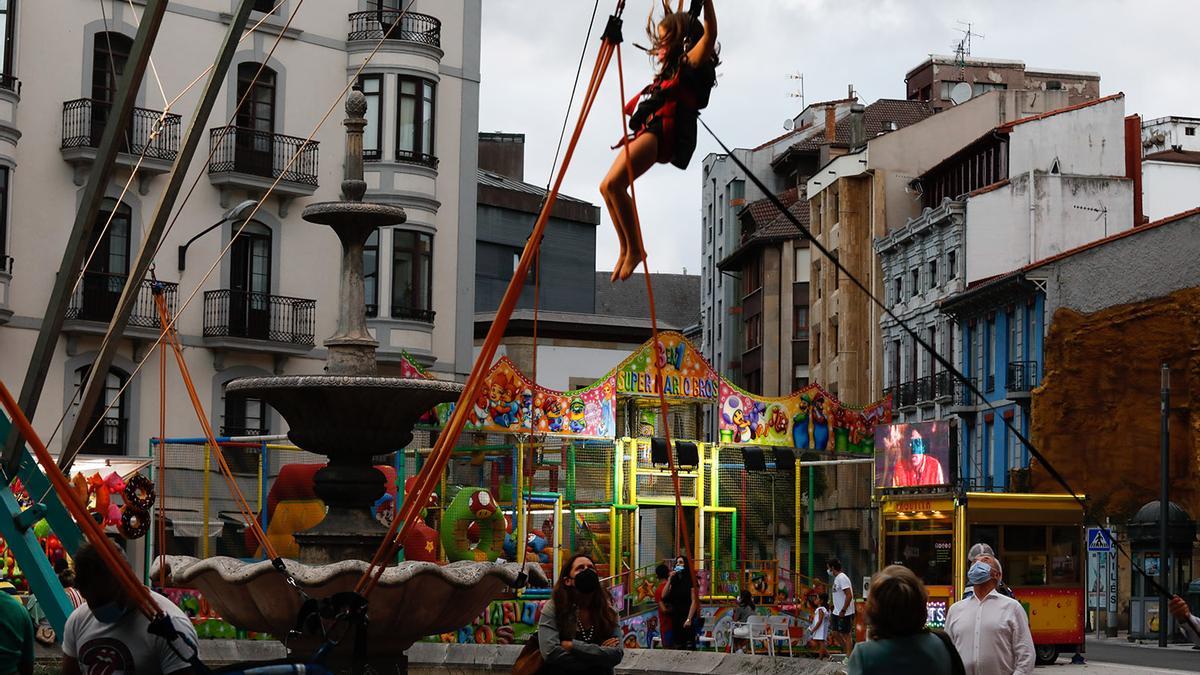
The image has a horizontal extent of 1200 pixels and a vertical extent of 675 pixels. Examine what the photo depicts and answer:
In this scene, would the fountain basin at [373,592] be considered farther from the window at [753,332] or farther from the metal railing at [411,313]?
Answer: the window at [753,332]

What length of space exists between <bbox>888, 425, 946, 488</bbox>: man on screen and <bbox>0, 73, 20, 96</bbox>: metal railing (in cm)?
1775

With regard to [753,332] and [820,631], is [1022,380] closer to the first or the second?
[753,332]

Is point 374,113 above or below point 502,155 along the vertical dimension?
below

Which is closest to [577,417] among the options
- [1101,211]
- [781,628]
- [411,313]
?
[781,628]

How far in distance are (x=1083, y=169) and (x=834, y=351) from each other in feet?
54.2

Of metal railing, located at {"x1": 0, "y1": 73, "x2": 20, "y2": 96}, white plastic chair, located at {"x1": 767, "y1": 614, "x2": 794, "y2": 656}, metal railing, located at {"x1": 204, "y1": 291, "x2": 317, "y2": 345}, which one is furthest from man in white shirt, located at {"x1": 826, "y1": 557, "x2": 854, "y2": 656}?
metal railing, located at {"x1": 0, "y1": 73, "x2": 20, "y2": 96}

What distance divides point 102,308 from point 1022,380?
1164 inches

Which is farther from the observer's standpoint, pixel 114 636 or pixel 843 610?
pixel 843 610

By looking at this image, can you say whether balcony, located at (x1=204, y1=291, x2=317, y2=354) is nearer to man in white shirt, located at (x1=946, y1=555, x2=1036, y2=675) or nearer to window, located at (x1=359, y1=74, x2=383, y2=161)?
window, located at (x1=359, y1=74, x2=383, y2=161)

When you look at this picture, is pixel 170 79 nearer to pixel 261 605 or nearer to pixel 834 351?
pixel 261 605

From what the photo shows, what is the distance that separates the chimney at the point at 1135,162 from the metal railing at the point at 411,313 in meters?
28.5

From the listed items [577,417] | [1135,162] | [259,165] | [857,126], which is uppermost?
[857,126]

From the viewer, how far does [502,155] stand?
63969 millimetres

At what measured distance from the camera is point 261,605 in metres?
13.3
